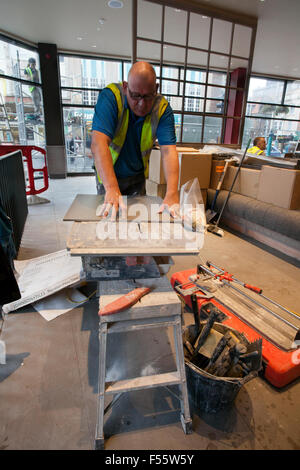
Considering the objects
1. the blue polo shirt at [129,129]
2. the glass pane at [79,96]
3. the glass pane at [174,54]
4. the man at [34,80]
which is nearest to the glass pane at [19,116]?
the man at [34,80]

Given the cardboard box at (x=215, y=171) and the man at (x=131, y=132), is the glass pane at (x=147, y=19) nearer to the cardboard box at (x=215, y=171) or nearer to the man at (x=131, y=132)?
the cardboard box at (x=215, y=171)

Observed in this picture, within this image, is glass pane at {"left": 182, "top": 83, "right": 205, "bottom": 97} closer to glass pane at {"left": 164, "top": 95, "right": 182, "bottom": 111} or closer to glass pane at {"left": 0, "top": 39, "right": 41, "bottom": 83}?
glass pane at {"left": 164, "top": 95, "right": 182, "bottom": 111}

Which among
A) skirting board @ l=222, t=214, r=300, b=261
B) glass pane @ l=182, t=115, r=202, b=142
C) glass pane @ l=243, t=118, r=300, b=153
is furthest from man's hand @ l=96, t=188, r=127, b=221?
glass pane @ l=243, t=118, r=300, b=153

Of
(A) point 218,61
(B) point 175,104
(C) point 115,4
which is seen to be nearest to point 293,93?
(A) point 218,61

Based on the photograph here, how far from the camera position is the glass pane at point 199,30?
4422 millimetres

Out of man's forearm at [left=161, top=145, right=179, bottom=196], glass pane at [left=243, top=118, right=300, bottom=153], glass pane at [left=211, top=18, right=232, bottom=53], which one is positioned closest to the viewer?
man's forearm at [left=161, top=145, right=179, bottom=196]

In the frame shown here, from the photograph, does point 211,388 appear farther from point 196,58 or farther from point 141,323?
point 196,58

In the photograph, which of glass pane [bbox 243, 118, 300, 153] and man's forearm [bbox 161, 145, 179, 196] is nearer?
man's forearm [bbox 161, 145, 179, 196]

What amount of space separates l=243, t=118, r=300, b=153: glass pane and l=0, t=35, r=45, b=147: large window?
5806 mm

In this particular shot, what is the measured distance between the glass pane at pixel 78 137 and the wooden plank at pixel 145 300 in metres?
6.98

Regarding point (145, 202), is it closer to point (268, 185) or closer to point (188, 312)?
point (188, 312)

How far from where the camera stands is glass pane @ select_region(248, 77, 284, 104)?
26.1ft

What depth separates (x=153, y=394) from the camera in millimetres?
1163

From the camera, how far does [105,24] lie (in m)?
4.82
